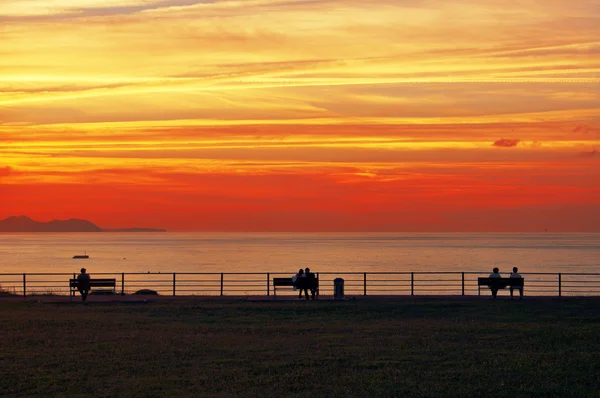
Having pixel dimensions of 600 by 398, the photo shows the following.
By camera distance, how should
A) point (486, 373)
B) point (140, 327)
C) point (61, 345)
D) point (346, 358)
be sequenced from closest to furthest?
point (486, 373), point (346, 358), point (61, 345), point (140, 327)

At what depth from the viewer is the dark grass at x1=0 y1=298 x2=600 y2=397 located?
46.3 ft

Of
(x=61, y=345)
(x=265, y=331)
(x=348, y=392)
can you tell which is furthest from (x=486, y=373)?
(x=61, y=345)

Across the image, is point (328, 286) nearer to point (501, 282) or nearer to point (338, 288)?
point (338, 288)

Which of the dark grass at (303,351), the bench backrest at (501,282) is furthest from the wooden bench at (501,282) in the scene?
the dark grass at (303,351)

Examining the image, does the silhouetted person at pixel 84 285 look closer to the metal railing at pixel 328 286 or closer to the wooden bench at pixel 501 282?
the metal railing at pixel 328 286

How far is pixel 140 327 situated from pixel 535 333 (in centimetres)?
950

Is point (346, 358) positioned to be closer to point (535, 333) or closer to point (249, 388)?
point (249, 388)

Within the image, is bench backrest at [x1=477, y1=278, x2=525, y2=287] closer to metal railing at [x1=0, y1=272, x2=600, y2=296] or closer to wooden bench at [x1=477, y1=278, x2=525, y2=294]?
wooden bench at [x1=477, y1=278, x2=525, y2=294]

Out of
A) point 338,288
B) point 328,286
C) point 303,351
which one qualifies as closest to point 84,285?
point 338,288

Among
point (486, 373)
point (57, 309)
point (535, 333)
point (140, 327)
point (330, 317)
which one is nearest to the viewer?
point (486, 373)

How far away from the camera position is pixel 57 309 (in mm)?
28219

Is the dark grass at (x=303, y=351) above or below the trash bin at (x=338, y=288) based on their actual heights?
below

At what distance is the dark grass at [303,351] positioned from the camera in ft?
46.3

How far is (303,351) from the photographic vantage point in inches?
704
